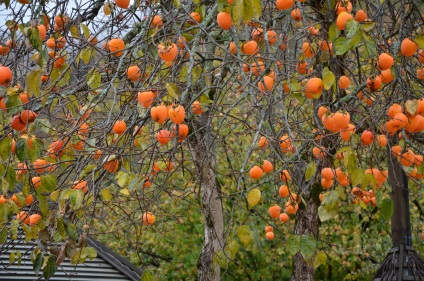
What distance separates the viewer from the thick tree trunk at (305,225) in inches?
193

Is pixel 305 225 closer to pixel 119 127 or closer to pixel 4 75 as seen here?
pixel 119 127

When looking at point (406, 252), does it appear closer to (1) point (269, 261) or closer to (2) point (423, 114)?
(2) point (423, 114)

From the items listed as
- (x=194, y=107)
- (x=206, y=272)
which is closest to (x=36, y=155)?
(x=194, y=107)

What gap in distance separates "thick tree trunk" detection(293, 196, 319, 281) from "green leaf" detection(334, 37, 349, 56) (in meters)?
1.71

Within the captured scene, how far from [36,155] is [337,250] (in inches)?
344

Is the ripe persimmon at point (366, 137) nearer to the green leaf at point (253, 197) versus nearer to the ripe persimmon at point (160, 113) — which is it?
the green leaf at point (253, 197)

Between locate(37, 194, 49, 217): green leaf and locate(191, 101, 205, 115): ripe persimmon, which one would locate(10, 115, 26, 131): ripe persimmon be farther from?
locate(191, 101, 205, 115): ripe persimmon

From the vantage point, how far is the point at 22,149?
2.87 metres

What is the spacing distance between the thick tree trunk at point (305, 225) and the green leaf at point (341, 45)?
1710 mm

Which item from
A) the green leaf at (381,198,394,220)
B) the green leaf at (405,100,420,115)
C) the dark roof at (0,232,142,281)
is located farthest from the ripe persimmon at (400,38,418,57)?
the dark roof at (0,232,142,281)

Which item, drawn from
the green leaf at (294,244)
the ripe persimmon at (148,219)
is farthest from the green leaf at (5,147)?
the green leaf at (294,244)

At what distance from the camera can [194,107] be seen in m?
3.82

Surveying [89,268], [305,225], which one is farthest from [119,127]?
[89,268]

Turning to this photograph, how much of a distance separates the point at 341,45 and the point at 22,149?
1.41 meters
